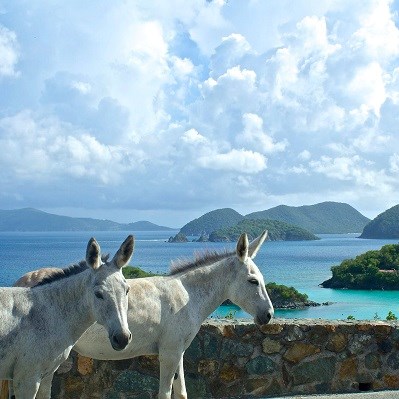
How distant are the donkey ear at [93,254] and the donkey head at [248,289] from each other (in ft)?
4.60

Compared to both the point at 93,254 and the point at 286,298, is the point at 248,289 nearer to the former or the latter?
the point at 93,254

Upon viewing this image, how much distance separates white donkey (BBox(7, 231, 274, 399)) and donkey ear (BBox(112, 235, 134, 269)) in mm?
865

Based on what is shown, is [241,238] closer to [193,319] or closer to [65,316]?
[193,319]

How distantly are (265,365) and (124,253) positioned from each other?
3084mm

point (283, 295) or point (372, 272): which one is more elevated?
point (372, 272)

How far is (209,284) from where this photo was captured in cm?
555

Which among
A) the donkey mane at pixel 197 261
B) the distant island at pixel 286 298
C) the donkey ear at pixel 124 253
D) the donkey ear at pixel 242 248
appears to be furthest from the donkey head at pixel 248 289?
the distant island at pixel 286 298

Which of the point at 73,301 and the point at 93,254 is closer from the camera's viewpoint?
the point at 93,254

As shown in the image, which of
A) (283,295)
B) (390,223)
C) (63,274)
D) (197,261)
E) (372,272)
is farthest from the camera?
(390,223)

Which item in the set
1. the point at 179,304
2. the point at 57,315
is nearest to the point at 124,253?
the point at 57,315

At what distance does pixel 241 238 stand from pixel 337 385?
267cm

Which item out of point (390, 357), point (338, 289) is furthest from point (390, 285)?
point (390, 357)

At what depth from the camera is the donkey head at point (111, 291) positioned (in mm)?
4176

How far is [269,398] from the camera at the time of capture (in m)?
6.77
